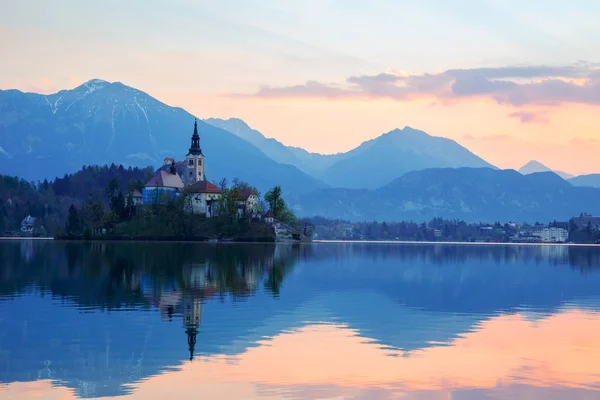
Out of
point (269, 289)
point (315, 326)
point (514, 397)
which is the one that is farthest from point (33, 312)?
point (514, 397)

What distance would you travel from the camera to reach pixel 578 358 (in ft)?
103

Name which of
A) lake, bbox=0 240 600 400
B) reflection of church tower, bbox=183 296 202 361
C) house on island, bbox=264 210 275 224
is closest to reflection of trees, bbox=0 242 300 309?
lake, bbox=0 240 600 400

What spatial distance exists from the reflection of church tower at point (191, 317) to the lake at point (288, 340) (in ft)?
0.31

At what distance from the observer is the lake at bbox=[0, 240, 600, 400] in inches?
1003

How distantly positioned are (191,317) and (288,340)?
7481 millimetres

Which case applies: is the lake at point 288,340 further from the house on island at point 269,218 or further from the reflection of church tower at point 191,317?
the house on island at point 269,218

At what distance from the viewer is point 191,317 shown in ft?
130

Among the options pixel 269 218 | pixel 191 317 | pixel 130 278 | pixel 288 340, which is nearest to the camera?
pixel 288 340

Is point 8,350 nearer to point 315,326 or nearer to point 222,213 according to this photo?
point 315,326

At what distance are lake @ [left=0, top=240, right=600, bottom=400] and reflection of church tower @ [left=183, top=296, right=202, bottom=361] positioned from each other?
94 millimetres

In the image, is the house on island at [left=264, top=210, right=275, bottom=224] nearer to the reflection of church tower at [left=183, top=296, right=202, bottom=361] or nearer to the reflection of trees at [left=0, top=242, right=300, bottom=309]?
the reflection of trees at [left=0, top=242, right=300, bottom=309]

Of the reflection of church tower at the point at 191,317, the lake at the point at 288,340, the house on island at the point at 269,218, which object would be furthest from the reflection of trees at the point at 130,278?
the house on island at the point at 269,218

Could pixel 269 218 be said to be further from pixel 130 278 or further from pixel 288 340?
pixel 288 340

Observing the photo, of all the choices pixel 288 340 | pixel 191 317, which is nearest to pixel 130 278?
pixel 191 317
